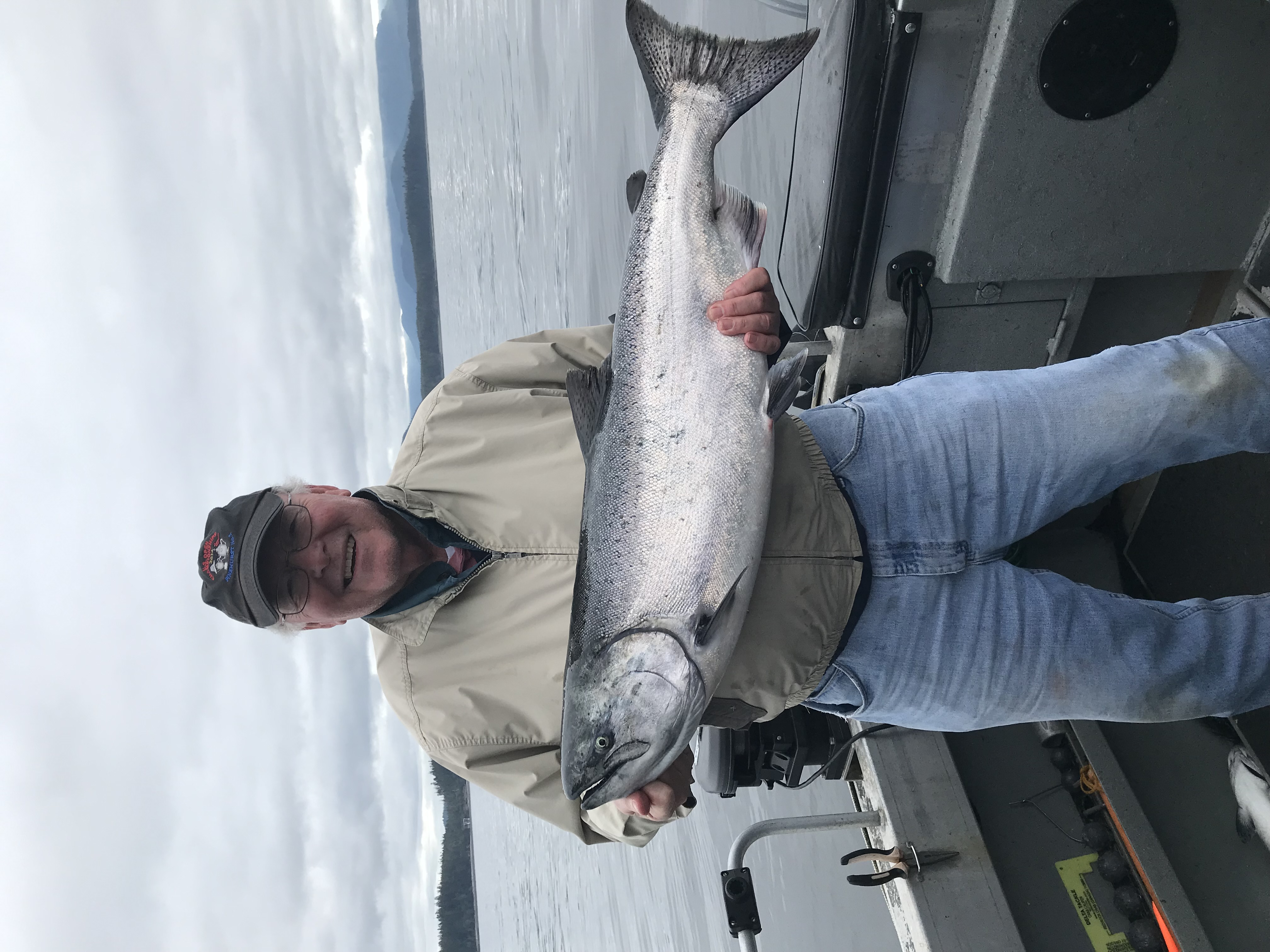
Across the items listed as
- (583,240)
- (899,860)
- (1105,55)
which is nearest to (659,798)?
(899,860)

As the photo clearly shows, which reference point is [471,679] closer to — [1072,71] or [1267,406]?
[1267,406]

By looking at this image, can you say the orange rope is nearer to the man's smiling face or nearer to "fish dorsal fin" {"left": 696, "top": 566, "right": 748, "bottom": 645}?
"fish dorsal fin" {"left": 696, "top": 566, "right": 748, "bottom": 645}

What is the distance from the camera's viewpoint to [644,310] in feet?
5.44

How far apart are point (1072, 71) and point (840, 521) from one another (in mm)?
1723

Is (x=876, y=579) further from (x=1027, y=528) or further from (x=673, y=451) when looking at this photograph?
(x=673, y=451)

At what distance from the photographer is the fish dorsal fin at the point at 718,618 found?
1.49m

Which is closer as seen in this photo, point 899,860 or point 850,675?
point 850,675


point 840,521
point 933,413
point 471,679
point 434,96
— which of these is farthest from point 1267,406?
point 434,96

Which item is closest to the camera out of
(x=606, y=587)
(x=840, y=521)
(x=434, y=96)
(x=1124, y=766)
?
(x=606, y=587)

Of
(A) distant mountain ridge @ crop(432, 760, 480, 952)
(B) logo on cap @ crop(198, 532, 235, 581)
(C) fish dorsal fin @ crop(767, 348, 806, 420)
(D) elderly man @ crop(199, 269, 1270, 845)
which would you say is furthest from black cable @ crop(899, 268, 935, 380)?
(A) distant mountain ridge @ crop(432, 760, 480, 952)

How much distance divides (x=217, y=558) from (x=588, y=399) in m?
1.27

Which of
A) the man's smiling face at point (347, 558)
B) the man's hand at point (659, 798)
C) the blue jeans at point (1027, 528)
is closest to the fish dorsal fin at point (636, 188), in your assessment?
the blue jeans at point (1027, 528)

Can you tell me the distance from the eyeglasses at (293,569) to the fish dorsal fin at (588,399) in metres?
0.86

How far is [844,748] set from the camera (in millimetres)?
2641
